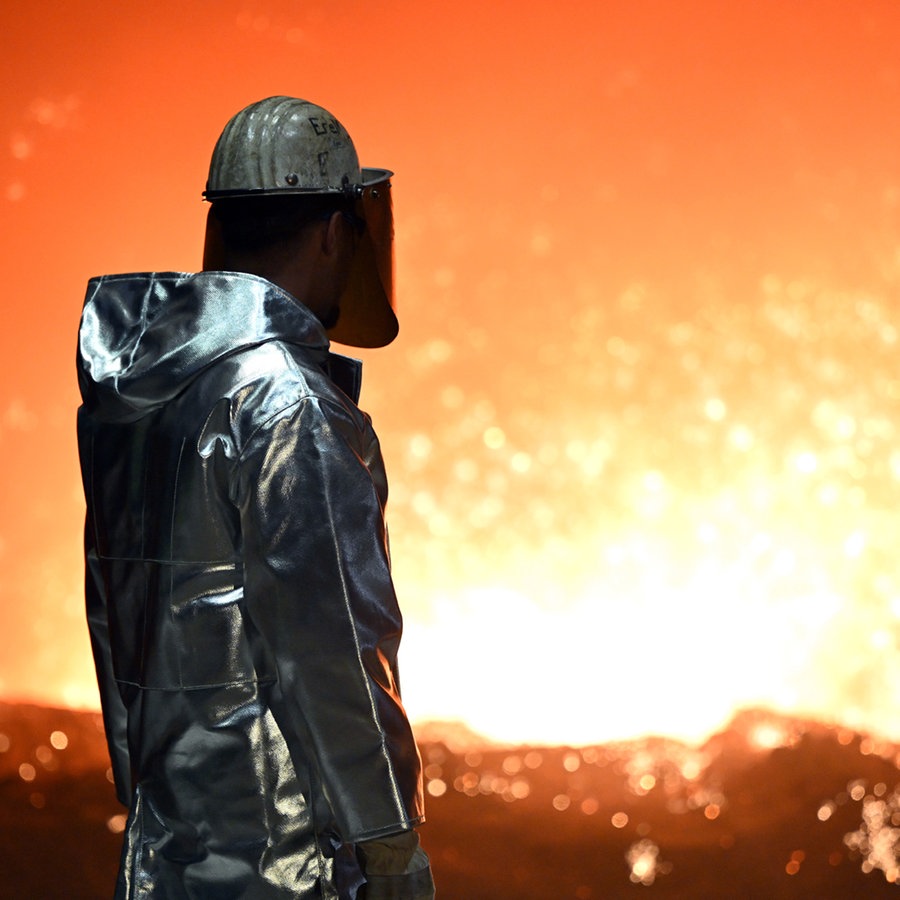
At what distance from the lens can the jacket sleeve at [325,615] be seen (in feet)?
3.18

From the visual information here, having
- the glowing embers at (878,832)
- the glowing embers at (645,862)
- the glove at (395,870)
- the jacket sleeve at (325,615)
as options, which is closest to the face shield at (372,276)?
the jacket sleeve at (325,615)

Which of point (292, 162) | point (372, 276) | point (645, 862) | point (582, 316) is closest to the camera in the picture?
point (292, 162)

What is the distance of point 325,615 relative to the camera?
98 centimetres

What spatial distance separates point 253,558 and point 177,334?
0.64 feet

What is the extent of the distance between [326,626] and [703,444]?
2.44 metres

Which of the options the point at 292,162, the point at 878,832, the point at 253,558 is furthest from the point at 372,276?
the point at 878,832

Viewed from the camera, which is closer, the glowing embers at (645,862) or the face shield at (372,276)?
the face shield at (372,276)


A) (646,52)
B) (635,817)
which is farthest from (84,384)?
(646,52)

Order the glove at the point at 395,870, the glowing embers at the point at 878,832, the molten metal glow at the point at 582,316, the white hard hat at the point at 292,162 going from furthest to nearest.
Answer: the molten metal glow at the point at 582,316, the glowing embers at the point at 878,832, the white hard hat at the point at 292,162, the glove at the point at 395,870

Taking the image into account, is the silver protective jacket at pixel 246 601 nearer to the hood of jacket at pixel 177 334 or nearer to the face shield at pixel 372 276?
the hood of jacket at pixel 177 334

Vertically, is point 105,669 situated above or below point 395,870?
above

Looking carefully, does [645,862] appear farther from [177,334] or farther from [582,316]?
[177,334]

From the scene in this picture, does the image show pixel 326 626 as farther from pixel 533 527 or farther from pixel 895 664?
pixel 895 664

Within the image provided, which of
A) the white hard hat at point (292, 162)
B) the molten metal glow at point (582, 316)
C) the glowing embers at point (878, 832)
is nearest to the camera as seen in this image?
the white hard hat at point (292, 162)
